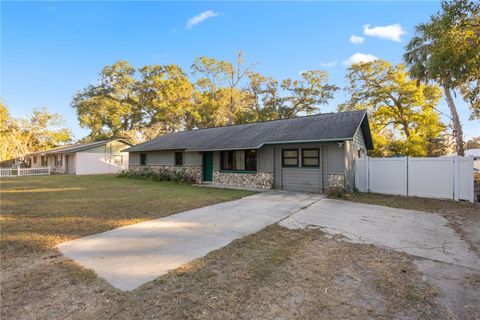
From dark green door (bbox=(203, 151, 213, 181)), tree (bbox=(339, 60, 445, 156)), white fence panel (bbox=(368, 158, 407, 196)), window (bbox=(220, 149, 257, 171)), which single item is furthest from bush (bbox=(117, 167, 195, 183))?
tree (bbox=(339, 60, 445, 156))

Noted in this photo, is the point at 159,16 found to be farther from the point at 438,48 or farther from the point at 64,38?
the point at 438,48

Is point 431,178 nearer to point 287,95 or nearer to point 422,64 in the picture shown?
point 422,64

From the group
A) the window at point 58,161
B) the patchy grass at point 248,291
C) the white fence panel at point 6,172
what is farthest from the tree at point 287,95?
the patchy grass at point 248,291

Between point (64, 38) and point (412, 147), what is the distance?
26.0 metres

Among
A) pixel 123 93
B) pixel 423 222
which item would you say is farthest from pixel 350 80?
pixel 123 93

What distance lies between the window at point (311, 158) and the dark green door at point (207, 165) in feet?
19.4

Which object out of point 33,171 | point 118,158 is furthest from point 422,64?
point 33,171

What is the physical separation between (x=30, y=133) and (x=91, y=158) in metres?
16.5

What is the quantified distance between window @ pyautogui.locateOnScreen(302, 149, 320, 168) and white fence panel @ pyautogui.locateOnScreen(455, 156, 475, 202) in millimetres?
4853

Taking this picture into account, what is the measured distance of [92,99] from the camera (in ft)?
98.0

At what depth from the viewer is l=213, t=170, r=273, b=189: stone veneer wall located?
11508mm

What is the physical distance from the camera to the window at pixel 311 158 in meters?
10.3

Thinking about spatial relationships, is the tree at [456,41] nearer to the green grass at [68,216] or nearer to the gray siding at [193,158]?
the green grass at [68,216]

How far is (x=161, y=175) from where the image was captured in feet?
51.8
